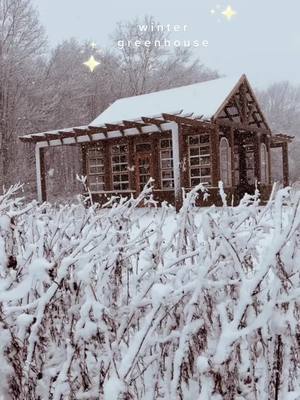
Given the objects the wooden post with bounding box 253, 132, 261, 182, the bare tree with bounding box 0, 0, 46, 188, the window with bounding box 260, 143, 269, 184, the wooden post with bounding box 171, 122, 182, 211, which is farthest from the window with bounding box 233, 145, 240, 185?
the bare tree with bounding box 0, 0, 46, 188

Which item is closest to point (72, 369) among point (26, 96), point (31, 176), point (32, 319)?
point (32, 319)

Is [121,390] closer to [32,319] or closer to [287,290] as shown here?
[32,319]

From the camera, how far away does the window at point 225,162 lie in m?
17.4

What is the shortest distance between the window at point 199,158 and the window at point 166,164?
0.77m

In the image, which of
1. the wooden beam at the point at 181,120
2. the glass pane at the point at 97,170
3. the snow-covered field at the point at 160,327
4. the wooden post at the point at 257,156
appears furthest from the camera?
the glass pane at the point at 97,170

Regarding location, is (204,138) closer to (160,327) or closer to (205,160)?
(205,160)

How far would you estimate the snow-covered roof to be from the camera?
1677 cm

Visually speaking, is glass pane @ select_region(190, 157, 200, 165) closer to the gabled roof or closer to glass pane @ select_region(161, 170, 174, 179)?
glass pane @ select_region(161, 170, 174, 179)

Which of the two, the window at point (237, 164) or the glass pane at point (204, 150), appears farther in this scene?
the window at point (237, 164)

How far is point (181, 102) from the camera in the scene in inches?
727

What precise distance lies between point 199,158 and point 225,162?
1104mm

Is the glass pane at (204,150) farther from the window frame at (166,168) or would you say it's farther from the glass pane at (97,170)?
the glass pane at (97,170)

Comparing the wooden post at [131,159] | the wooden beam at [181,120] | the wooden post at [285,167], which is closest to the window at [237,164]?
the wooden post at [285,167]

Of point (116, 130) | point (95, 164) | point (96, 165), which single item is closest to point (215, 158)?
point (116, 130)
